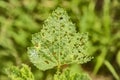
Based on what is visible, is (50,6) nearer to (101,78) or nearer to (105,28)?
(105,28)

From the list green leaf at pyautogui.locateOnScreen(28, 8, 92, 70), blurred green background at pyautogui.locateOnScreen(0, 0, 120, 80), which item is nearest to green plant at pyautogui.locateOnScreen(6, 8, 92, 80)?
green leaf at pyautogui.locateOnScreen(28, 8, 92, 70)

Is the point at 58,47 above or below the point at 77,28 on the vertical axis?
below

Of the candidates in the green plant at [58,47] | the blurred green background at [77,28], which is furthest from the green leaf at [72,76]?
the blurred green background at [77,28]

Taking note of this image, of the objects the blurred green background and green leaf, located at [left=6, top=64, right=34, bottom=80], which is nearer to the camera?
→ green leaf, located at [left=6, top=64, right=34, bottom=80]

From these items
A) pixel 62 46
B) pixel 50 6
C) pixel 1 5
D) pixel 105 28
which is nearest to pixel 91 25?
pixel 105 28

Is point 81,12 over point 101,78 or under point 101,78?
over

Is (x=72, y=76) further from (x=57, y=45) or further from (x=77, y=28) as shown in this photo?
(x=77, y=28)

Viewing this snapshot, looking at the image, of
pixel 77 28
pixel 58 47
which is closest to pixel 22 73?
pixel 58 47

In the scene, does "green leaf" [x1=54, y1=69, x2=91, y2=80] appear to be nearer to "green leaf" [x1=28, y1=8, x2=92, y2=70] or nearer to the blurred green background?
"green leaf" [x1=28, y1=8, x2=92, y2=70]
